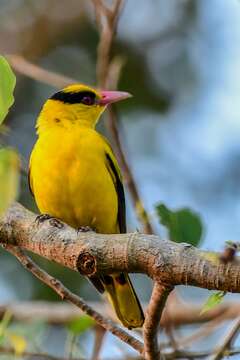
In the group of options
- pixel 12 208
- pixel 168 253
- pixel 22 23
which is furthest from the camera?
pixel 22 23

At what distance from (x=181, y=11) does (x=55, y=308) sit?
11.9ft

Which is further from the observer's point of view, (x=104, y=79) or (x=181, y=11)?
(x=181, y=11)

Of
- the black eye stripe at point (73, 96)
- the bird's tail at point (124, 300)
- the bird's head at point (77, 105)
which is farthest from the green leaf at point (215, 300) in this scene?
the black eye stripe at point (73, 96)

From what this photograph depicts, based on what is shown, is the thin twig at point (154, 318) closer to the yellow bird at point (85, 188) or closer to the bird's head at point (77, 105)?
A: the yellow bird at point (85, 188)

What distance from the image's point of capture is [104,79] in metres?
3.78

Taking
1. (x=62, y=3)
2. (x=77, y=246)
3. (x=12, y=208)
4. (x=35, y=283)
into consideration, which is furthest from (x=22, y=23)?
(x=77, y=246)

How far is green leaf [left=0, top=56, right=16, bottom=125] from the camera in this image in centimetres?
165

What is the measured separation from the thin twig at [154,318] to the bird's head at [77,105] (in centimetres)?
181

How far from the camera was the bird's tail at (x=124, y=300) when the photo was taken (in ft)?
10.4

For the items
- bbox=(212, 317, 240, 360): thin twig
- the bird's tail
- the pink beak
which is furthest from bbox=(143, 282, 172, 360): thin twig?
the pink beak

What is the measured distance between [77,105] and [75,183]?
28.8 inches

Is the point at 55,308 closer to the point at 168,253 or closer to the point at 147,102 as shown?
the point at 168,253

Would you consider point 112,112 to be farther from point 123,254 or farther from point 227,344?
point 123,254

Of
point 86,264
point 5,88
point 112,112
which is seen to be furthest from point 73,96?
point 5,88
